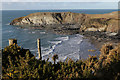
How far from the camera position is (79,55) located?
105 feet

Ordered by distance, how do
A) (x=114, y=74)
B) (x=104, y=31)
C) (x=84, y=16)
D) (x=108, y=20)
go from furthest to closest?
1. (x=84, y=16)
2. (x=108, y=20)
3. (x=104, y=31)
4. (x=114, y=74)

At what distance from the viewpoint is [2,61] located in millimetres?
10242

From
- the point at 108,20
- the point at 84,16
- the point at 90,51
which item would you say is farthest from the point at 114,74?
the point at 84,16

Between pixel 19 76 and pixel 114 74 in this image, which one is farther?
pixel 114 74

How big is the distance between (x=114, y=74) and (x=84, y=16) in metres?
76.4

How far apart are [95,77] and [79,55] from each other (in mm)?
22793

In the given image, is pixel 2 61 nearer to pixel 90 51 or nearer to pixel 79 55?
pixel 79 55

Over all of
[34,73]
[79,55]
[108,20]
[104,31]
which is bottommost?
[79,55]

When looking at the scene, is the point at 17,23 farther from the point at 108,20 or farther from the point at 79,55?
the point at 79,55

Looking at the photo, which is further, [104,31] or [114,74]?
[104,31]

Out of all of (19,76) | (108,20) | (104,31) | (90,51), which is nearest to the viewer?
(19,76)

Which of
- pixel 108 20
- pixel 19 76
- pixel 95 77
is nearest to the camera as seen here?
pixel 19 76

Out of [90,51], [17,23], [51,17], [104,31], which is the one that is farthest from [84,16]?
[90,51]

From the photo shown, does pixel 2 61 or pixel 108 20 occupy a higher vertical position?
pixel 108 20
